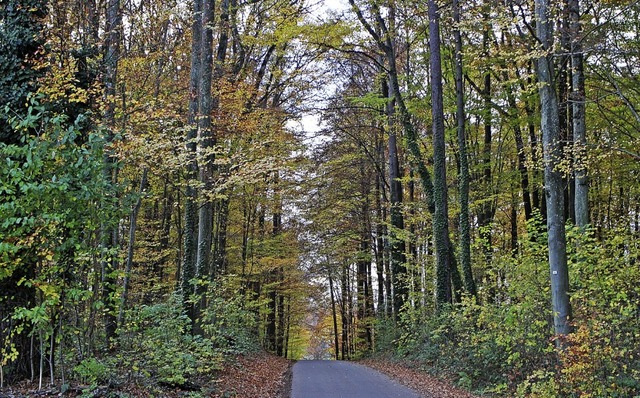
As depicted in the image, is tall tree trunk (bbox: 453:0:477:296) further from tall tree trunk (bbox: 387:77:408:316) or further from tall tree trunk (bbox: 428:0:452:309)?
tall tree trunk (bbox: 387:77:408:316)

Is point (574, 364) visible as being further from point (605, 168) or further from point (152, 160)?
point (605, 168)

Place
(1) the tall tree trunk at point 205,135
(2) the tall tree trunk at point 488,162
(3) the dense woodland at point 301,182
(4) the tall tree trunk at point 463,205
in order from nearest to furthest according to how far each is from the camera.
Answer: (3) the dense woodland at point 301,182, (1) the tall tree trunk at point 205,135, (4) the tall tree trunk at point 463,205, (2) the tall tree trunk at point 488,162

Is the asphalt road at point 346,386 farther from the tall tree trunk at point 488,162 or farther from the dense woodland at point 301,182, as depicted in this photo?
the tall tree trunk at point 488,162

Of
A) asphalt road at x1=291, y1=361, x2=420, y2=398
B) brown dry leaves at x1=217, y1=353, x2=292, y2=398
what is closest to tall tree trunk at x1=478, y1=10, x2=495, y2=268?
asphalt road at x1=291, y1=361, x2=420, y2=398

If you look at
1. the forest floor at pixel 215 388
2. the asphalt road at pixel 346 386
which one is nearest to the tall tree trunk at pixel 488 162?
the asphalt road at pixel 346 386

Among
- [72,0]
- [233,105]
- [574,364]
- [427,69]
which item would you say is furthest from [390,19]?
[574,364]

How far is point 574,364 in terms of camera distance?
24.1 feet

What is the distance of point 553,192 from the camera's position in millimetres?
8773

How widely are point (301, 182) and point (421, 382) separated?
13.2m

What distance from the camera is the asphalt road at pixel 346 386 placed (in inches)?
407

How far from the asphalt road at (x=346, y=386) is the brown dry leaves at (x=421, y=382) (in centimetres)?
29

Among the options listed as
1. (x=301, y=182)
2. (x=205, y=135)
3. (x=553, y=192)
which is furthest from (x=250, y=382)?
(x=301, y=182)

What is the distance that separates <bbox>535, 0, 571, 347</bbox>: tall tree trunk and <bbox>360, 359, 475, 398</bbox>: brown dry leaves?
112 inches

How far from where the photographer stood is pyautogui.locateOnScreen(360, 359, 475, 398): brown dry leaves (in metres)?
10.3
